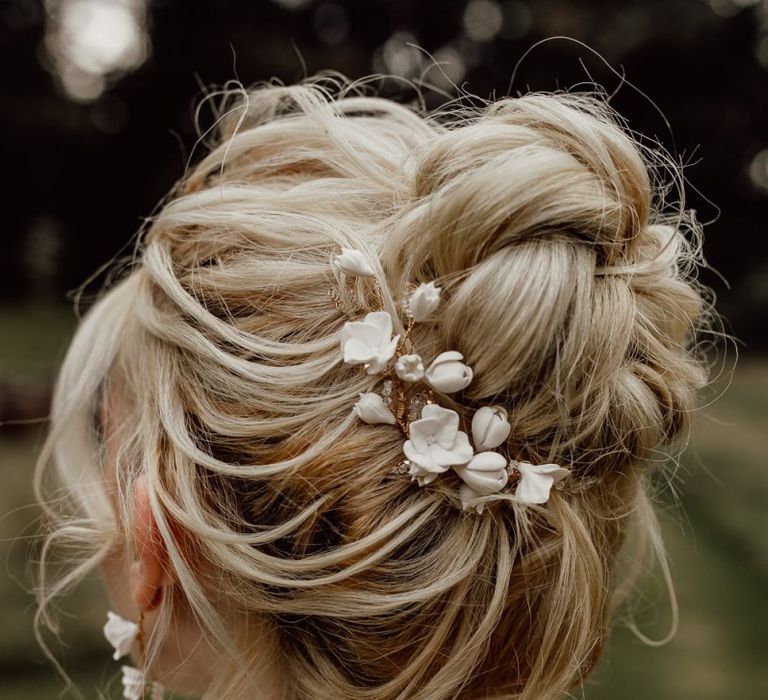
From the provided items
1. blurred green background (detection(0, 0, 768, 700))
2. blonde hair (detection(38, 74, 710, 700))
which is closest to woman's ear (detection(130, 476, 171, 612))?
blonde hair (detection(38, 74, 710, 700))

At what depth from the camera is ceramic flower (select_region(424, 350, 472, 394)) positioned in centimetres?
104

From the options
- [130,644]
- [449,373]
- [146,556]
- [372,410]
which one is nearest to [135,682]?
[130,644]

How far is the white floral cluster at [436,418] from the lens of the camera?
41.4 inches

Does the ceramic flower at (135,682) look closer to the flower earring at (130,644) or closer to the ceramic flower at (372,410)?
the flower earring at (130,644)

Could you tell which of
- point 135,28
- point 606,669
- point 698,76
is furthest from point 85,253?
point 606,669

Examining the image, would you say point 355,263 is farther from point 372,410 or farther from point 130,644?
point 130,644

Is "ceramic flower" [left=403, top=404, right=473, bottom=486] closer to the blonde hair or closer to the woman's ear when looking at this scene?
the blonde hair

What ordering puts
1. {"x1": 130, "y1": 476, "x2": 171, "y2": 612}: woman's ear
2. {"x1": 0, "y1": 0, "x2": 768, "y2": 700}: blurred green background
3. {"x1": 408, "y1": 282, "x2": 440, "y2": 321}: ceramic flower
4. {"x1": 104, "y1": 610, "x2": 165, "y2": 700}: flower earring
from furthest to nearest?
{"x1": 0, "y1": 0, "x2": 768, "y2": 700}: blurred green background → {"x1": 104, "y1": 610, "x2": 165, "y2": 700}: flower earring → {"x1": 130, "y1": 476, "x2": 171, "y2": 612}: woman's ear → {"x1": 408, "y1": 282, "x2": 440, "y2": 321}: ceramic flower

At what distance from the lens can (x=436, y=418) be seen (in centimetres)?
106

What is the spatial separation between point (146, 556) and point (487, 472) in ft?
1.77

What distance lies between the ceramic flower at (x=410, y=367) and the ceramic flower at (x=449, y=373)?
14 mm

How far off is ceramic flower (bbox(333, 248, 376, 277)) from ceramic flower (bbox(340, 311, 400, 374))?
0.06 m

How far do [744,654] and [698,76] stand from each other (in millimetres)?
7206

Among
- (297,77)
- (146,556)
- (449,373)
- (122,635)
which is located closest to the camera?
(449,373)
